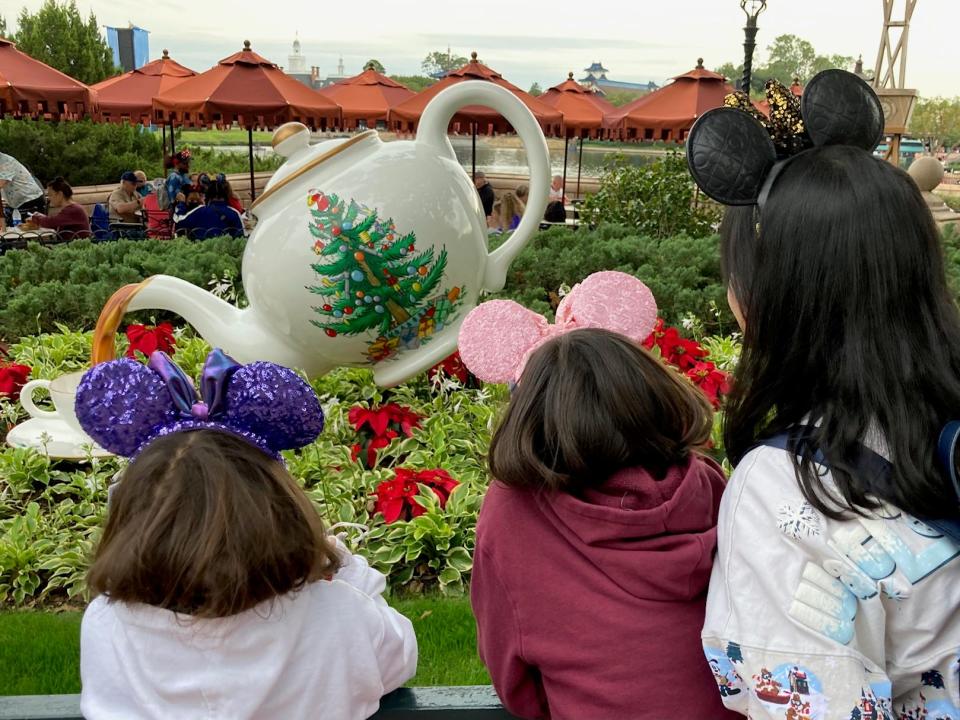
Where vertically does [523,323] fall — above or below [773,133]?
below

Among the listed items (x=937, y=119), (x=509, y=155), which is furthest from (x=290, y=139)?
(x=937, y=119)

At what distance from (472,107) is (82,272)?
710 centimetres

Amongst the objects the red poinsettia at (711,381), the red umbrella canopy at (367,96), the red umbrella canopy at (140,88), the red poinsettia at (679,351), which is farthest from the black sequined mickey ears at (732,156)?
the red umbrella canopy at (140,88)

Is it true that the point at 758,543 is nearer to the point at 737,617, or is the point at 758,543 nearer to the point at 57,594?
the point at 737,617

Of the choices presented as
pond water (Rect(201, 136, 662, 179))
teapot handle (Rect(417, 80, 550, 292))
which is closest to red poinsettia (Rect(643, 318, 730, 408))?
teapot handle (Rect(417, 80, 550, 292))

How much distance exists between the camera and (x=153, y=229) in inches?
396

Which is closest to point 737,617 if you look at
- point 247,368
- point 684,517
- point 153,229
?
point 684,517

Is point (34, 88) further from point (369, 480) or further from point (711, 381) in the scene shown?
point (711, 381)

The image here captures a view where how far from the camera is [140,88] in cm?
1238

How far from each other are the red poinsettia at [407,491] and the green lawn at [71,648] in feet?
1.04

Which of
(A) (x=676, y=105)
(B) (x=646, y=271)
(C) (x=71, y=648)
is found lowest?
(C) (x=71, y=648)

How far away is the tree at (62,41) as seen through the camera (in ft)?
64.9

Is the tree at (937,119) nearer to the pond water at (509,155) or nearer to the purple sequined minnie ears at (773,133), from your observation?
the pond water at (509,155)

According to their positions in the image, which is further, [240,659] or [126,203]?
[126,203]
